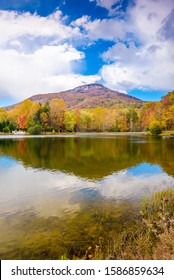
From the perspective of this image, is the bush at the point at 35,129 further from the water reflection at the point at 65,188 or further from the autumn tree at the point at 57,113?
the water reflection at the point at 65,188

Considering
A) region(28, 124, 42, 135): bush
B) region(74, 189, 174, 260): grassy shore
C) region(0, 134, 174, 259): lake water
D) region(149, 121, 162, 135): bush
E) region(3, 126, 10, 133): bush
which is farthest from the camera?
region(3, 126, 10, 133): bush

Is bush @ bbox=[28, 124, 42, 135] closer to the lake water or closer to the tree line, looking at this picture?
the tree line

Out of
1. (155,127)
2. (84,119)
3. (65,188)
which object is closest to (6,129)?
(84,119)

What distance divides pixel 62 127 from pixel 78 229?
105042 millimetres

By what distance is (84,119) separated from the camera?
126062mm

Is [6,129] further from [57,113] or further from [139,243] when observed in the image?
[139,243]

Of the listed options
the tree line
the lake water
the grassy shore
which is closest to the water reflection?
the lake water

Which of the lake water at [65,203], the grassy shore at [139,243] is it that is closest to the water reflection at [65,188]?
the lake water at [65,203]

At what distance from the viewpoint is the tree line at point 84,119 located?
Result: 80.6 m

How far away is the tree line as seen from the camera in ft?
265

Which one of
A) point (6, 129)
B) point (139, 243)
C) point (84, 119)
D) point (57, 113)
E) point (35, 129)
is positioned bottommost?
point (139, 243)

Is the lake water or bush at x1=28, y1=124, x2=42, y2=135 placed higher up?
bush at x1=28, y1=124, x2=42, y2=135

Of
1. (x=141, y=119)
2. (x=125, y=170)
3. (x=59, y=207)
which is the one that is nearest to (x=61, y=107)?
(x=141, y=119)
